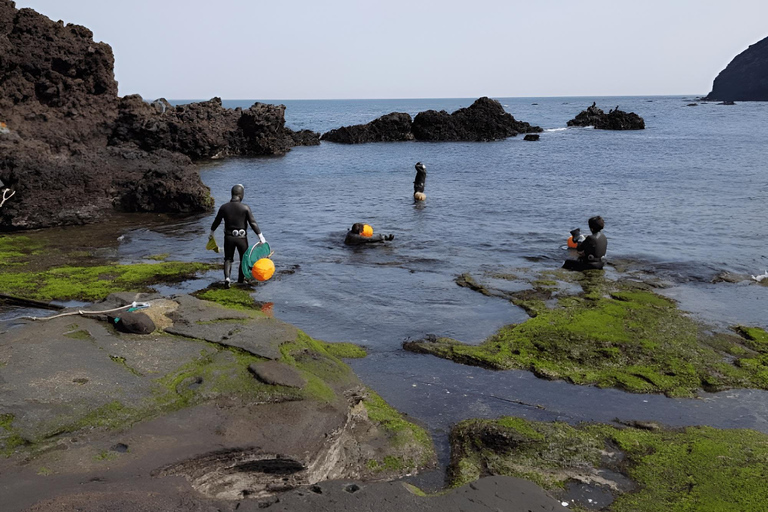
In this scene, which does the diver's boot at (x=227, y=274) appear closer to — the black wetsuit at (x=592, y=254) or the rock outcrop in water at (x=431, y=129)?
the black wetsuit at (x=592, y=254)

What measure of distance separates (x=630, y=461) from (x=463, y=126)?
2649 inches

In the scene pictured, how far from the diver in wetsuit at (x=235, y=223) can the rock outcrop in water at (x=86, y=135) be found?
10.7 meters

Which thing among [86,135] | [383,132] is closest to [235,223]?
[86,135]

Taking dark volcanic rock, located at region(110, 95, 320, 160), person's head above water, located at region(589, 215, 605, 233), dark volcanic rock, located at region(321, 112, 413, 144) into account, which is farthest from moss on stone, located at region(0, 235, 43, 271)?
dark volcanic rock, located at region(321, 112, 413, 144)

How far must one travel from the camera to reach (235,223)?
12.6 m

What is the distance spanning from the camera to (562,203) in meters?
26.8

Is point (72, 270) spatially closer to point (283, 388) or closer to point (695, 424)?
point (283, 388)

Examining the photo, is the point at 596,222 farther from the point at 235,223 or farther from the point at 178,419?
the point at 178,419

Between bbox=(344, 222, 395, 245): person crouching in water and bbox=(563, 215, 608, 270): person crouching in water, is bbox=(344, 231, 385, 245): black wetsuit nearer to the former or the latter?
bbox=(344, 222, 395, 245): person crouching in water

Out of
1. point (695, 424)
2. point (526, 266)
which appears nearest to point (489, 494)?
point (695, 424)

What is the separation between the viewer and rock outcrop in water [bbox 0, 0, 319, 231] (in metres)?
20.6

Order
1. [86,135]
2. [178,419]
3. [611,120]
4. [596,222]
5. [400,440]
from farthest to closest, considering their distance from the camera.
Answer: [611,120], [86,135], [596,222], [400,440], [178,419]

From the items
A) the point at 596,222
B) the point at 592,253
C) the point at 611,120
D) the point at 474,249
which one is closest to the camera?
the point at 596,222

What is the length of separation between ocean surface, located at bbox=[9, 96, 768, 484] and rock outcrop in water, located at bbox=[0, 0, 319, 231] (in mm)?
3029
